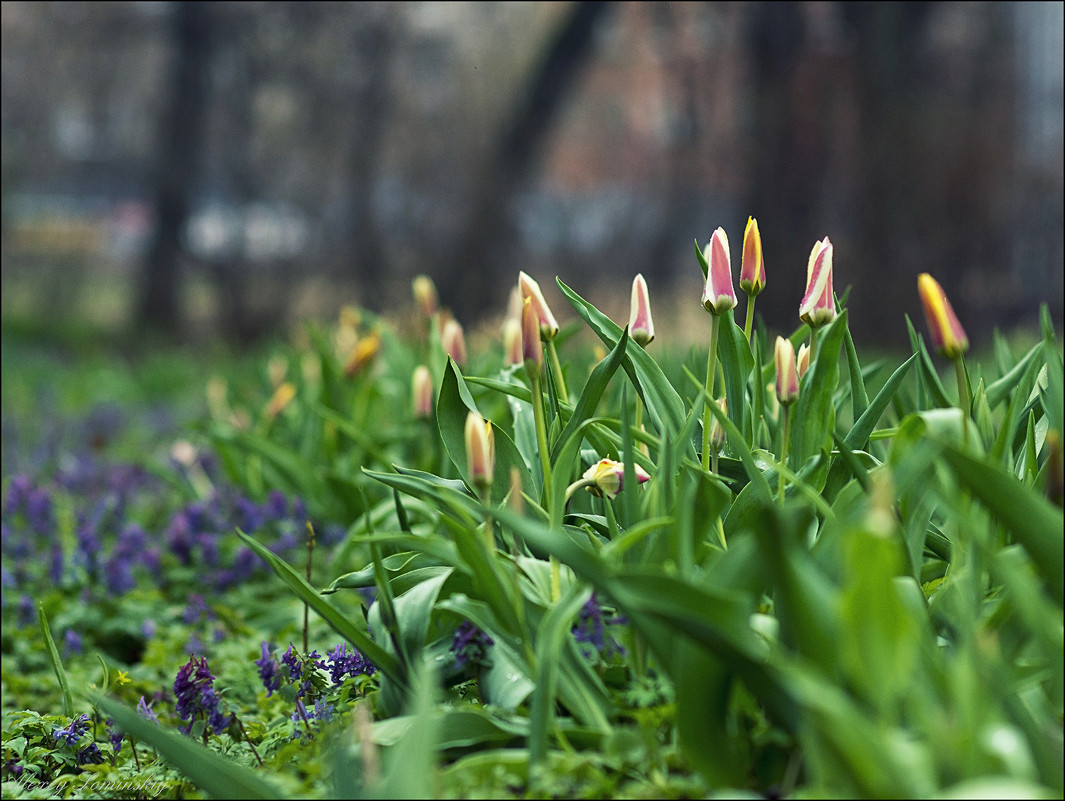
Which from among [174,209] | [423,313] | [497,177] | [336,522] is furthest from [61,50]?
[336,522]

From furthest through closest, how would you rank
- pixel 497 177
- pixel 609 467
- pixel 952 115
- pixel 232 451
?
pixel 497 177 < pixel 952 115 < pixel 232 451 < pixel 609 467

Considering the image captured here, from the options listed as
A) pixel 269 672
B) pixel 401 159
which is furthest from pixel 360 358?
pixel 401 159

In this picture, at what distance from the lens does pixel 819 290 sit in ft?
Result: 5.43

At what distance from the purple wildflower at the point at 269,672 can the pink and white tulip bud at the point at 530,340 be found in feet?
2.23

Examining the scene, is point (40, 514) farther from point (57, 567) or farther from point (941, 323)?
point (941, 323)

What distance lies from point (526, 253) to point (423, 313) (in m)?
5.69

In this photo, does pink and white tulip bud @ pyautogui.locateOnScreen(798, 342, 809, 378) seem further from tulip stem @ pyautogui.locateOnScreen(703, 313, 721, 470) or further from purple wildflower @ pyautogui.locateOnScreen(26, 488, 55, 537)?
purple wildflower @ pyautogui.locateOnScreen(26, 488, 55, 537)

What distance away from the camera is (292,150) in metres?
9.52

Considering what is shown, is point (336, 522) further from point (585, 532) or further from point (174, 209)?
point (174, 209)

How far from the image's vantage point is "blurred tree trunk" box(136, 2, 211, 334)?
9.33 meters

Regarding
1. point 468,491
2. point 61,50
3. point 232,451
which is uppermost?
point 61,50

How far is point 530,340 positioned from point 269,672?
73 cm

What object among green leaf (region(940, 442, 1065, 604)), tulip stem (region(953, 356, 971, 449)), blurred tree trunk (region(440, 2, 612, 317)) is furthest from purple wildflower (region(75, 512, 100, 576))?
blurred tree trunk (region(440, 2, 612, 317))

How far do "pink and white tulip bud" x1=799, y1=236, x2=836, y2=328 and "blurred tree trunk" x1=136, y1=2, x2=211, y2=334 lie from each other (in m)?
8.81
